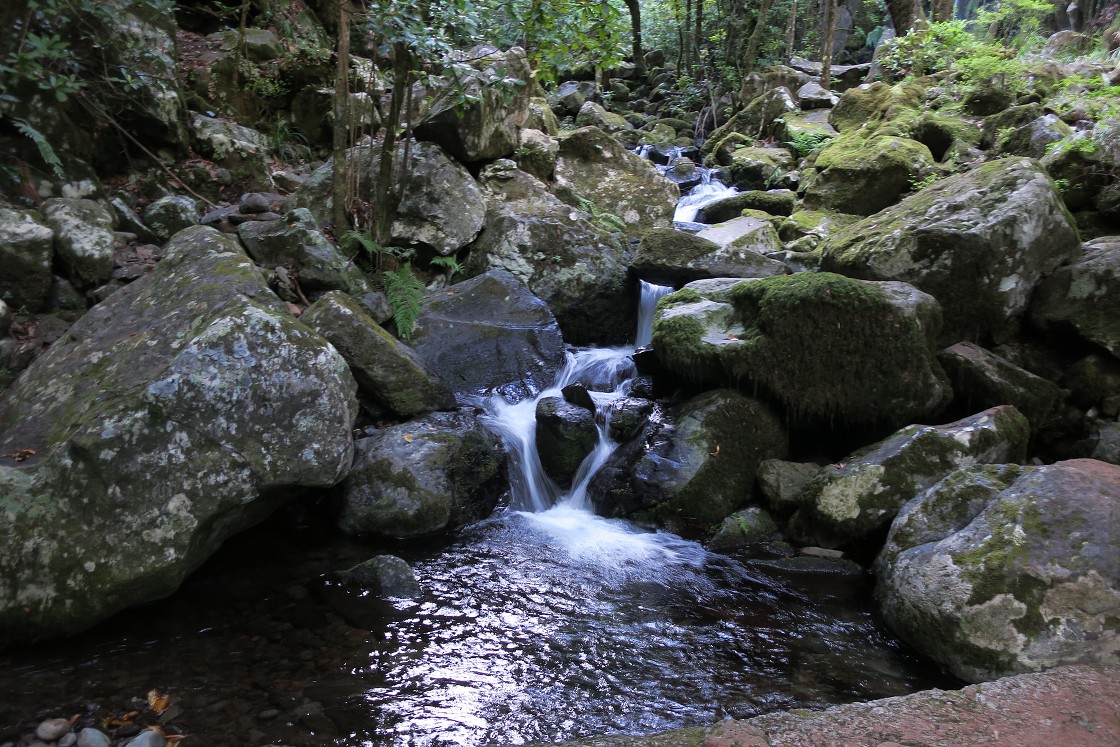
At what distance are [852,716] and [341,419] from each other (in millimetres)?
3395

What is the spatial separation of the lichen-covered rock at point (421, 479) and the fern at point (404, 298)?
4.63 ft

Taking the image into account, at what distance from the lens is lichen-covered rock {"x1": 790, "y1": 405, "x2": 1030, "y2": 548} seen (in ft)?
15.8


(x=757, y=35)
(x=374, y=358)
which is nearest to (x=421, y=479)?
(x=374, y=358)

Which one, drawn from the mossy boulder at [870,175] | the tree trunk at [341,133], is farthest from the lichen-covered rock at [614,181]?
Answer: the tree trunk at [341,133]

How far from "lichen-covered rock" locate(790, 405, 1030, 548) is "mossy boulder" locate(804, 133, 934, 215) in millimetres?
5240

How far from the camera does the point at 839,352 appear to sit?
5.56 m

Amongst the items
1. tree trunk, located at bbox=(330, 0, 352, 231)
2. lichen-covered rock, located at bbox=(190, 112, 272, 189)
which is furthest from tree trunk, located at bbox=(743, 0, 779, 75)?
lichen-covered rock, located at bbox=(190, 112, 272, 189)

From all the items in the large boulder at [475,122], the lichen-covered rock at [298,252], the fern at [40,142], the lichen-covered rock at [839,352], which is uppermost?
the large boulder at [475,122]

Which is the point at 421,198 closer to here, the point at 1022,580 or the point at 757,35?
the point at 1022,580

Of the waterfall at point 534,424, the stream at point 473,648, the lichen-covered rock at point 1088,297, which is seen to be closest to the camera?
the stream at point 473,648

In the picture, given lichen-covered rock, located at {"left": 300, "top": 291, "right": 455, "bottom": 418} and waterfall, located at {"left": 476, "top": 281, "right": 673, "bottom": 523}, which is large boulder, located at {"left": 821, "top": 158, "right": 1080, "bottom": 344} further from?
lichen-covered rock, located at {"left": 300, "top": 291, "right": 455, "bottom": 418}

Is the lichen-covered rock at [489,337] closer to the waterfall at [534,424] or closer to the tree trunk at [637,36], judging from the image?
the waterfall at [534,424]

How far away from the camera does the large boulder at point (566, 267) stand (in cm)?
819

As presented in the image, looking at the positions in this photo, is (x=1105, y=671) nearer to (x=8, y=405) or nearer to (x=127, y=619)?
(x=127, y=619)
